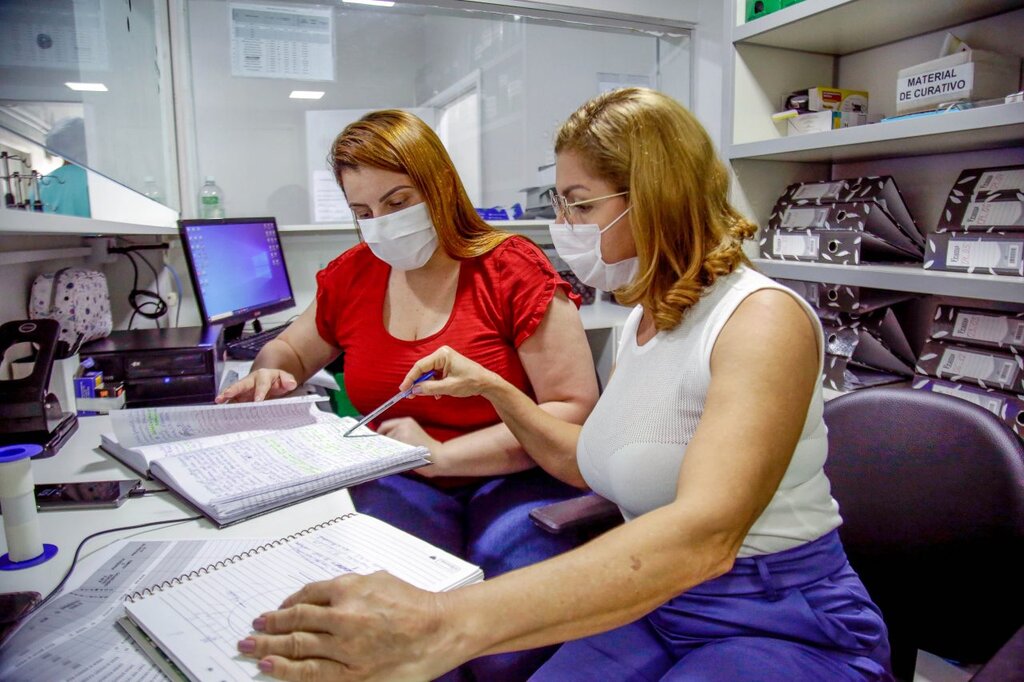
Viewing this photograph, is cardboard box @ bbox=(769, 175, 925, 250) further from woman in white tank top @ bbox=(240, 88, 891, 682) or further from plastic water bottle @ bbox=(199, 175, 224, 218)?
plastic water bottle @ bbox=(199, 175, 224, 218)

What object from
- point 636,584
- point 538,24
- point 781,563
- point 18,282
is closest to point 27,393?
point 18,282

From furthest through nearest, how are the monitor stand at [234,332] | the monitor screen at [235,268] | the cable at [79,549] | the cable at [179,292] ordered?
the cable at [179,292] < the monitor stand at [234,332] < the monitor screen at [235,268] < the cable at [79,549]

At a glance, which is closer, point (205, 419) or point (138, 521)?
point (138, 521)

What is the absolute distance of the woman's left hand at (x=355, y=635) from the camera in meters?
0.56

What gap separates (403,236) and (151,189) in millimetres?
1258

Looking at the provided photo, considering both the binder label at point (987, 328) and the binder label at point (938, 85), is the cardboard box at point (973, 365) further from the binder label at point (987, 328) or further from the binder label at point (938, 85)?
the binder label at point (938, 85)

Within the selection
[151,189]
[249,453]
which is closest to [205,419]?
[249,453]

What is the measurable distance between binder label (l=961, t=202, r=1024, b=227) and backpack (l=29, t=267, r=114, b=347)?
2019mm

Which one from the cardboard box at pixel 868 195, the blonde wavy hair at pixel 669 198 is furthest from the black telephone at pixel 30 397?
the cardboard box at pixel 868 195

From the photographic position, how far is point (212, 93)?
8.73 feet

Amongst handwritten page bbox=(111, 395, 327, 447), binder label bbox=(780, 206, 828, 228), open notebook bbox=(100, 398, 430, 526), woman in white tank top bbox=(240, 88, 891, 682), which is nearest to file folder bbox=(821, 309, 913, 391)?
binder label bbox=(780, 206, 828, 228)

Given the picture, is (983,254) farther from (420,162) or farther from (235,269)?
(235,269)

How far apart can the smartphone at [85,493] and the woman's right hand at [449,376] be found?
46 centimetres

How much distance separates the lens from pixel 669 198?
944mm
